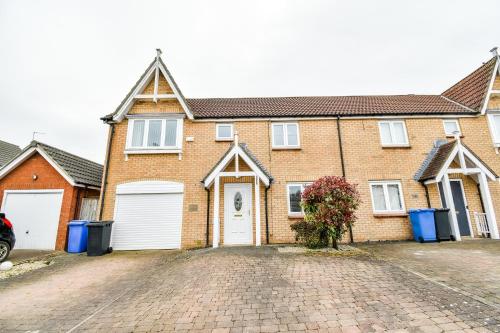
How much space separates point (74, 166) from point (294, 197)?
1139 cm

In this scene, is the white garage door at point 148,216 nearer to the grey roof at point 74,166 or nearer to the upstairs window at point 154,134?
the upstairs window at point 154,134

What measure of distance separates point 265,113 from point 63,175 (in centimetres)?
1017

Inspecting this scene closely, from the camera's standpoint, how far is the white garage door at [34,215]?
33.4 feet

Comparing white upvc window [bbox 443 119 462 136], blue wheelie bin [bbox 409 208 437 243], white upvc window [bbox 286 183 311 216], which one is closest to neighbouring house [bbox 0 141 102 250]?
white upvc window [bbox 286 183 311 216]

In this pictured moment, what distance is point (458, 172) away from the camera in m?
9.89

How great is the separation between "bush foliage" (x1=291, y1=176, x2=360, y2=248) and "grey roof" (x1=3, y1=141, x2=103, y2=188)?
10.7 m

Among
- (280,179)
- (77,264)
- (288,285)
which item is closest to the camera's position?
(288,285)

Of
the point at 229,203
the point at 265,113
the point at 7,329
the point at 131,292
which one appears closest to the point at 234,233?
the point at 229,203

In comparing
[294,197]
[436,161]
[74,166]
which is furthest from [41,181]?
[436,161]

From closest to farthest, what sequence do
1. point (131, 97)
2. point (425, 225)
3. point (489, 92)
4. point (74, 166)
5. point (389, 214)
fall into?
point (425, 225) < point (389, 214) < point (131, 97) < point (489, 92) < point (74, 166)

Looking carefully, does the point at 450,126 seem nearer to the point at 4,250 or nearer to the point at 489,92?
the point at 489,92

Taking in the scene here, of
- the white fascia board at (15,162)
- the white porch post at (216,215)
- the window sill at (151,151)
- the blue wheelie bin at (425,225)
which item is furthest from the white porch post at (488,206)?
the white fascia board at (15,162)

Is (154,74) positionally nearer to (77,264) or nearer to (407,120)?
(77,264)

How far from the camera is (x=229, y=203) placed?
1027 cm
